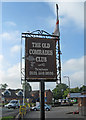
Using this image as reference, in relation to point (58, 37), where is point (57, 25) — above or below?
above

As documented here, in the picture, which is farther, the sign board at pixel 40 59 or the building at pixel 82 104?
the building at pixel 82 104

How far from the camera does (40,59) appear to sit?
38.5 feet

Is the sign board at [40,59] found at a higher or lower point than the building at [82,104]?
higher

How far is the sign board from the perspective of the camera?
1167 cm

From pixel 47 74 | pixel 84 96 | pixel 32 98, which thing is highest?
pixel 47 74

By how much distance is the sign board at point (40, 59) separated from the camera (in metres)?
11.7

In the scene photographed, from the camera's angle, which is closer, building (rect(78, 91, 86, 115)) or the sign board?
the sign board

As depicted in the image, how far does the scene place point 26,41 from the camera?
12.0 metres

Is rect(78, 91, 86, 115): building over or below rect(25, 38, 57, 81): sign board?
below

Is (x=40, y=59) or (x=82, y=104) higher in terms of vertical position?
(x=40, y=59)

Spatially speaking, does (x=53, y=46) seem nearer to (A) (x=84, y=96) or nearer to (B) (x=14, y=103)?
(A) (x=84, y=96)

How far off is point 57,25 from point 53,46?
1.80 meters

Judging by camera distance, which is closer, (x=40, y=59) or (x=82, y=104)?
(x=40, y=59)

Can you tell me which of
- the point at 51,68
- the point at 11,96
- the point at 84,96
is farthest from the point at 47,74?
the point at 11,96
